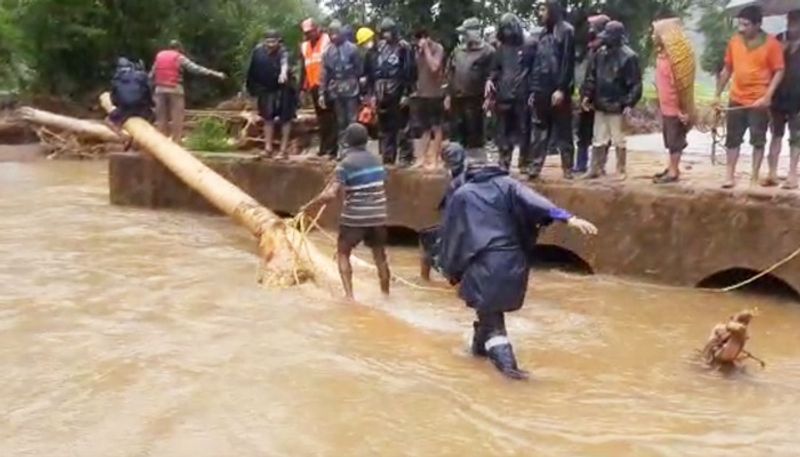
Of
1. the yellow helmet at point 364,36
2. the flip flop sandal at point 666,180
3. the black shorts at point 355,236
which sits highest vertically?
the yellow helmet at point 364,36

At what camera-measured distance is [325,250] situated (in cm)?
1296

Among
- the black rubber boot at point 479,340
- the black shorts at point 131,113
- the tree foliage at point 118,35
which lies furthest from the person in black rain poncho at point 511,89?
the tree foliage at point 118,35

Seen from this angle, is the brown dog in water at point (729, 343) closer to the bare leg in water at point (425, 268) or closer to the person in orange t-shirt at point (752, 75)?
the person in orange t-shirt at point (752, 75)

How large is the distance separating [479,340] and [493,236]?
90cm

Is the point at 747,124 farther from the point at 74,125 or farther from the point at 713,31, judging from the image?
the point at 74,125

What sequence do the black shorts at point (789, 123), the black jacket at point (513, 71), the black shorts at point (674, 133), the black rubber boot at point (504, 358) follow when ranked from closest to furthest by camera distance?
the black rubber boot at point (504, 358) → the black shorts at point (789, 123) → the black shorts at point (674, 133) → the black jacket at point (513, 71)

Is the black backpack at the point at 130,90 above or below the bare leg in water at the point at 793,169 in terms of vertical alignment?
above

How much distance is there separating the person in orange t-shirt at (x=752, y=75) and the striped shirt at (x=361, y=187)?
333cm

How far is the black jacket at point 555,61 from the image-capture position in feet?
38.0

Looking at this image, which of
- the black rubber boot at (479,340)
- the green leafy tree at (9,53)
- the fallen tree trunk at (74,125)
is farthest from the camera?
the green leafy tree at (9,53)

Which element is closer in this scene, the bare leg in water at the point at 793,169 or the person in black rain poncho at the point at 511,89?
the bare leg in water at the point at 793,169

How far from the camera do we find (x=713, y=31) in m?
23.2

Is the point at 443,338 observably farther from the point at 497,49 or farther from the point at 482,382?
the point at 497,49

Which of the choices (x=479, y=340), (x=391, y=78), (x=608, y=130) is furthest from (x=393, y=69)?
(x=479, y=340)
